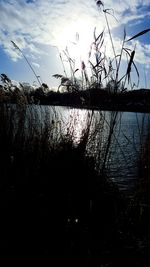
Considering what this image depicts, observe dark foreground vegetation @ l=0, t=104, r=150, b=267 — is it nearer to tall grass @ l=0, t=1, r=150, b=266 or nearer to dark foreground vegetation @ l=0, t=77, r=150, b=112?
tall grass @ l=0, t=1, r=150, b=266

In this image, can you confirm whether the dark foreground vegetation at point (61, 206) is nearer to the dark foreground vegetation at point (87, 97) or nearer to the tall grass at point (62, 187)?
the tall grass at point (62, 187)

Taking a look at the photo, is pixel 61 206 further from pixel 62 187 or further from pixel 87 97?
pixel 87 97

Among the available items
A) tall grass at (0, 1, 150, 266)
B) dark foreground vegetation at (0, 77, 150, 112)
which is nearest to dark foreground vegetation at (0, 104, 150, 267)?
tall grass at (0, 1, 150, 266)

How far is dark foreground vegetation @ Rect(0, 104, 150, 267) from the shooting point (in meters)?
2.07

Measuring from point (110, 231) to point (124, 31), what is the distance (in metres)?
2.08

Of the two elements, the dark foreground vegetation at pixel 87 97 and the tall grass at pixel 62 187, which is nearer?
the tall grass at pixel 62 187

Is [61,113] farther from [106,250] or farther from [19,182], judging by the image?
[106,250]

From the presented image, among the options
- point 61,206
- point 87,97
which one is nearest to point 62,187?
point 61,206

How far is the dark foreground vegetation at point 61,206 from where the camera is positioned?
Result: 2068mm

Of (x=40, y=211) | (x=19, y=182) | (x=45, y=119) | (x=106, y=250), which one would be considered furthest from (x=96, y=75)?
(x=106, y=250)

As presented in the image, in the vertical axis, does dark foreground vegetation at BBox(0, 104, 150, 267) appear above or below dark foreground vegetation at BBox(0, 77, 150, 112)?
below

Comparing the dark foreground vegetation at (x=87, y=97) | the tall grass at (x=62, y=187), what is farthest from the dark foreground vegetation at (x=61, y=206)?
the dark foreground vegetation at (x=87, y=97)

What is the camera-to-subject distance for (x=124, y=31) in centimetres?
316

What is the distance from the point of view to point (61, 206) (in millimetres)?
2730
